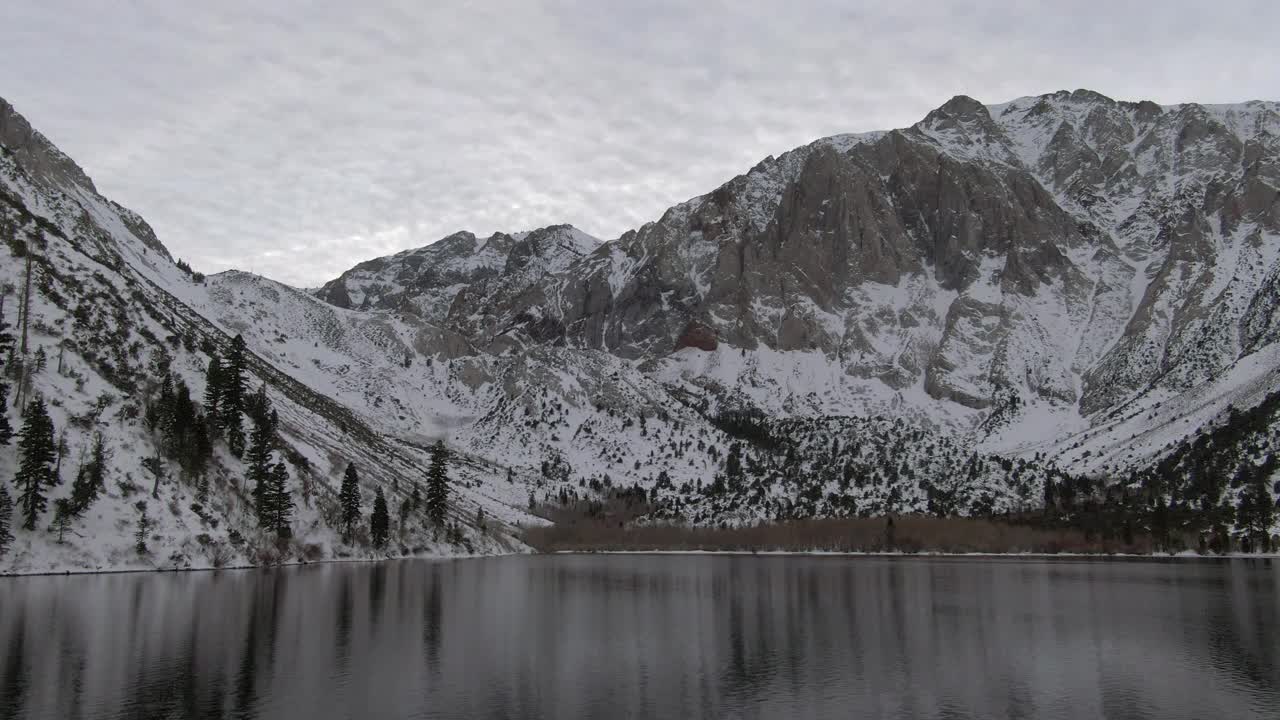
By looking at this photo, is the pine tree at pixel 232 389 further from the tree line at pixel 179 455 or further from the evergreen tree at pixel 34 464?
the evergreen tree at pixel 34 464

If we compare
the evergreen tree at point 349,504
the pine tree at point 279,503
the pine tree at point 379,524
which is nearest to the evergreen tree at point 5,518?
the pine tree at point 279,503

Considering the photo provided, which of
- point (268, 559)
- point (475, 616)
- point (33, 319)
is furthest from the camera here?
point (268, 559)

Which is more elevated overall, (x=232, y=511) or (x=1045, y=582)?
(x=232, y=511)

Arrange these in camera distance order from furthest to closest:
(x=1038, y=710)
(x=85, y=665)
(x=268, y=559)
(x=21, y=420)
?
1. (x=268, y=559)
2. (x=21, y=420)
3. (x=85, y=665)
4. (x=1038, y=710)

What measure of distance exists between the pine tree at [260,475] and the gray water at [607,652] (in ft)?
84.7

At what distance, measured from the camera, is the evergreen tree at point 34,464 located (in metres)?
104

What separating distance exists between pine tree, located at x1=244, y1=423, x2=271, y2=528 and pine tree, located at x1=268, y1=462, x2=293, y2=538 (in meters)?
0.64

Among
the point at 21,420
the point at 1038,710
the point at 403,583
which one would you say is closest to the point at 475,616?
the point at 403,583

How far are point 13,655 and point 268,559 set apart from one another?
89.5 metres

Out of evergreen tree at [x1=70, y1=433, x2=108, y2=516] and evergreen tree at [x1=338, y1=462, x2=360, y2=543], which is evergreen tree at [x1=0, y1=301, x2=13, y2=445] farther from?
evergreen tree at [x1=338, y1=462, x2=360, y2=543]

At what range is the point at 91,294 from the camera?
152 meters

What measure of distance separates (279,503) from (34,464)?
41831 mm

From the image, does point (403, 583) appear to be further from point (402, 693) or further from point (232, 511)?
point (402, 693)

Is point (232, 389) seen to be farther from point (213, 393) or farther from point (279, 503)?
point (279, 503)
